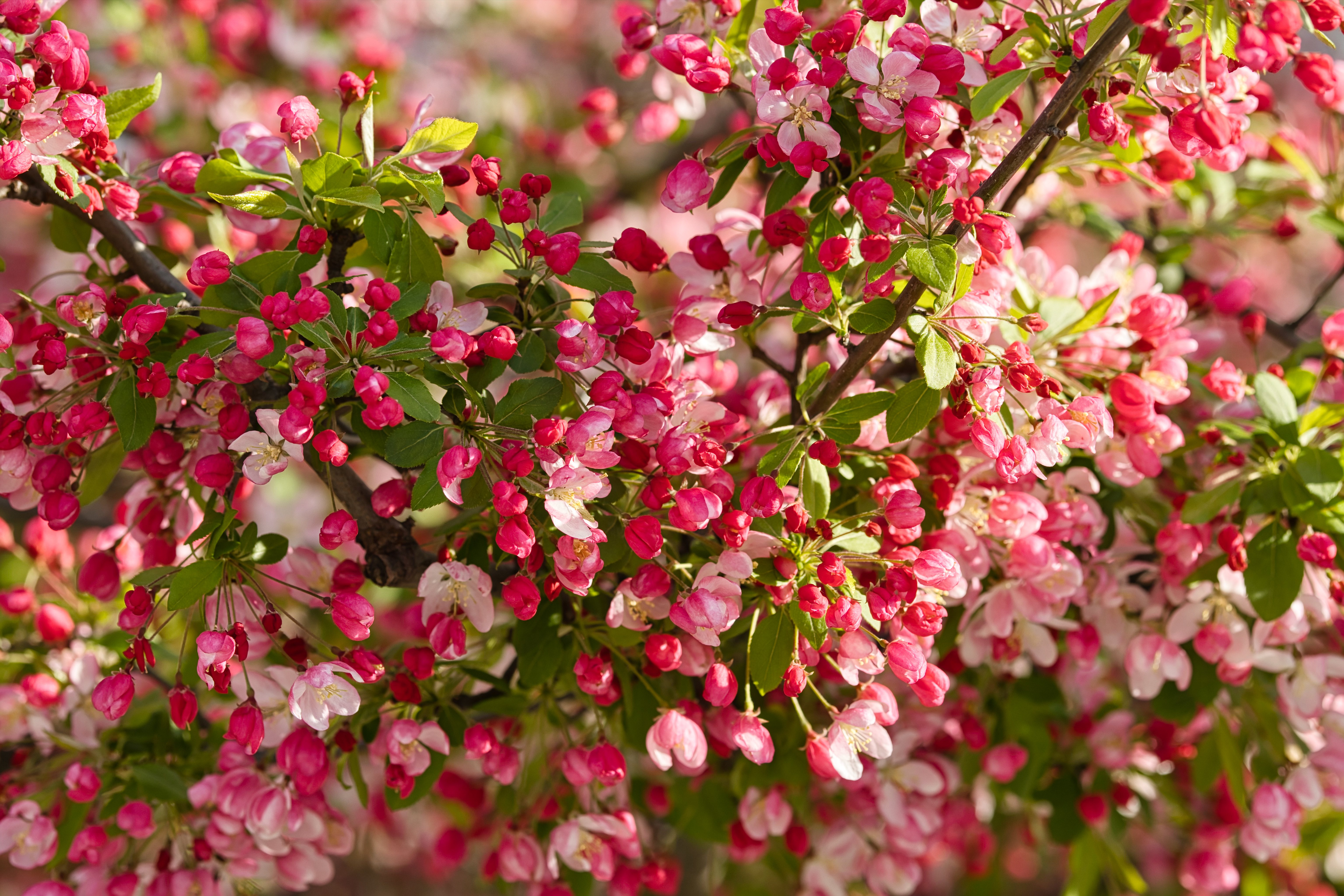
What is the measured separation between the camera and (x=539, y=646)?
1.17 meters

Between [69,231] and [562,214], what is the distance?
0.60 metres

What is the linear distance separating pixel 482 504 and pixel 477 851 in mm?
2135

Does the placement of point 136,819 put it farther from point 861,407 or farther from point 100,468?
point 861,407

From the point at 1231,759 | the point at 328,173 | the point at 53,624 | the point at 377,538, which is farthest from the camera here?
the point at 1231,759

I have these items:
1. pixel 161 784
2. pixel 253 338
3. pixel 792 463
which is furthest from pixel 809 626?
pixel 161 784

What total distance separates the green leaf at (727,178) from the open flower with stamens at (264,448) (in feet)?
1.69

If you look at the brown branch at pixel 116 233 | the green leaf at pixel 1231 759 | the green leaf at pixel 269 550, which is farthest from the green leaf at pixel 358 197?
the green leaf at pixel 1231 759

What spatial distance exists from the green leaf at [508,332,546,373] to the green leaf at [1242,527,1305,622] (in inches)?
33.0

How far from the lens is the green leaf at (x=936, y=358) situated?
959 millimetres

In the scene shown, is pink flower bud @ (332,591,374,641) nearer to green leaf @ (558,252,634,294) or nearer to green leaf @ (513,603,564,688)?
green leaf @ (513,603,564,688)

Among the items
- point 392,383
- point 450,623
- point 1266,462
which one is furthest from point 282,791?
point 1266,462

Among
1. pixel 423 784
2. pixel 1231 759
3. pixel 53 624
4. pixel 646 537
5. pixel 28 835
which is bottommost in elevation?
pixel 28 835

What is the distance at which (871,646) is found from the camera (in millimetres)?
1060

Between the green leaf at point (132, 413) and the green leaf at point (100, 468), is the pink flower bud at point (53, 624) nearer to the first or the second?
the green leaf at point (100, 468)
